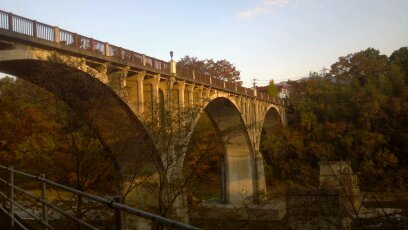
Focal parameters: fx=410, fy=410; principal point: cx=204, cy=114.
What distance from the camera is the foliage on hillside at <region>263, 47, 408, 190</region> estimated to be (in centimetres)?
3988

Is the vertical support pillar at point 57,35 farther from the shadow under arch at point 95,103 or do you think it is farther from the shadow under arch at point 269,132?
the shadow under arch at point 269,132

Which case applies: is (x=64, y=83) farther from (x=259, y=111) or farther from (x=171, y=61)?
(x=259, y=111)

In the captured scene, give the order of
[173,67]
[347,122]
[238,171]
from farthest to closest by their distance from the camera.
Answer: [347,122] → [238,171] → [173,67]

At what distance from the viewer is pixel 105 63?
16344 millimetres

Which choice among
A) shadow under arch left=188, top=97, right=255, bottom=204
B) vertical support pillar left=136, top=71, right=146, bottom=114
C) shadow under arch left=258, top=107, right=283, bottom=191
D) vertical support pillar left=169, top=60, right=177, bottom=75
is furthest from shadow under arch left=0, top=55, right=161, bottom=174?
shadow under arch left=258, top=107, right=283, bottom=191

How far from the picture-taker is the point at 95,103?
12656 mm

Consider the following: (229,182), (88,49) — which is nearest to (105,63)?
(88,49)

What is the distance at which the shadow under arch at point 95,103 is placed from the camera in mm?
11875

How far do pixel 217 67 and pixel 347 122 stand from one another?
949 inches

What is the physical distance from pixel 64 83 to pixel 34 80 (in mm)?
1758

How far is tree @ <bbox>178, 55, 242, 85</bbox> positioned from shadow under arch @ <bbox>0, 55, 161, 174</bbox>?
4655cm

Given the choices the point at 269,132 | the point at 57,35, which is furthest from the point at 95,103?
the point at 269,132

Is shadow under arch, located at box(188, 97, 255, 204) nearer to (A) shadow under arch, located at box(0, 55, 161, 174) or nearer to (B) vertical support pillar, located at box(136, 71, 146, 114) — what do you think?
(B) vertical support pillar, located at box(136, 71, 146, 114)

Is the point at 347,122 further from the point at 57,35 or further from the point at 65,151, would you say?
the point at 65,151
